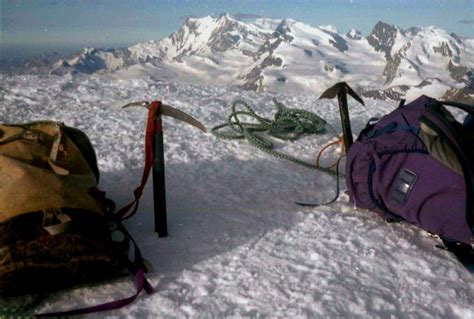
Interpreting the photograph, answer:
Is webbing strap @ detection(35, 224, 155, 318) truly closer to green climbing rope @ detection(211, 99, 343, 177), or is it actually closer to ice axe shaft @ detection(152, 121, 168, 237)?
ice axe shaft @ detection(152, 121, 168, 237)

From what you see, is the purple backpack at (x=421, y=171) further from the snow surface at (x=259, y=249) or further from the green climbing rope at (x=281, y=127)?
the green climbing rope at (x=281, y=127)

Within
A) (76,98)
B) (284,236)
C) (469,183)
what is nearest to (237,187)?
(284,236)

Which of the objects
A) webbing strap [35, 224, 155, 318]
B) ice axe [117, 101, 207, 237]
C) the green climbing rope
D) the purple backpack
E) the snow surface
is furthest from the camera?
the green climbing rope

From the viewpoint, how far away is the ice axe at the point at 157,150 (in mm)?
2814

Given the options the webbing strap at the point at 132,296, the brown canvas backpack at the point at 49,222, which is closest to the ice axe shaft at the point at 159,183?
the brown canvas backpack at the point at 49,222

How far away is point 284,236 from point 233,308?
0.93m

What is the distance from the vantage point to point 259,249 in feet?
9.50

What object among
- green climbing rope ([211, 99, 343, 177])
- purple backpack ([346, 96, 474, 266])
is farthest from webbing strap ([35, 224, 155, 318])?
green climbing rope ([211, 99, 343, 177])

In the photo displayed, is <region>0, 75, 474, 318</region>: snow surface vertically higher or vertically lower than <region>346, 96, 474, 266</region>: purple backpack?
lower

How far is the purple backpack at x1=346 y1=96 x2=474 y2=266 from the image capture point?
2654 mm

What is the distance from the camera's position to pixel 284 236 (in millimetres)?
3111

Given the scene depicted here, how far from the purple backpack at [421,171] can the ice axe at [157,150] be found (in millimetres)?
1230

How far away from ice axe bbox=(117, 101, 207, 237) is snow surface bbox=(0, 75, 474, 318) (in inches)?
5.8

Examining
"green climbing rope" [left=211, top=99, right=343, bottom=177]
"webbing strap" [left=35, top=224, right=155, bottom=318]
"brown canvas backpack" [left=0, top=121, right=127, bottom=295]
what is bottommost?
"green climbing rope" [left=211, top=99, right=343, bottom=177]
